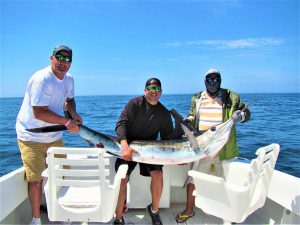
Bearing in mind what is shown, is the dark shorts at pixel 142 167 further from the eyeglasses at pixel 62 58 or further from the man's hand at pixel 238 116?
the eyeglasses at pixel 62 58

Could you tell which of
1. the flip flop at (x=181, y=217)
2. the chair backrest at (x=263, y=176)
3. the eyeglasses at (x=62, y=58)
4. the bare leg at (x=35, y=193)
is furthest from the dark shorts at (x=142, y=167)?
the eyeglasses at (x=62, y=58)

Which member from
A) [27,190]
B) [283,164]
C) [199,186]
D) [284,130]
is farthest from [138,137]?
[284,130]

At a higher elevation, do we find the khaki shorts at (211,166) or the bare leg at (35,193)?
the khaki shorts at (211,166)

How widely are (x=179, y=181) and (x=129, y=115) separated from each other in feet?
3.55

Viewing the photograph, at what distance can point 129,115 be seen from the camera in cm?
329

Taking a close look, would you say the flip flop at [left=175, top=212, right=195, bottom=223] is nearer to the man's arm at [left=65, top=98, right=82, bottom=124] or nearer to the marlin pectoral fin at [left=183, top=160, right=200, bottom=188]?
the marlin pectoral fin at [left=183, top=160, right=200, bottom=188]

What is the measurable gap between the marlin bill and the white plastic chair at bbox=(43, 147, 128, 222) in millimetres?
543

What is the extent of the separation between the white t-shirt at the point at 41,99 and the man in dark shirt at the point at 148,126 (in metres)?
0.65

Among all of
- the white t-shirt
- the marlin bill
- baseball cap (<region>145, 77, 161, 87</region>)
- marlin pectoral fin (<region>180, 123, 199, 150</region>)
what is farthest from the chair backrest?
the white t-shirt

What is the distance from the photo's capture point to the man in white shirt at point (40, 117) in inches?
113

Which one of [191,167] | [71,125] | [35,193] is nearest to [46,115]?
[71,125]

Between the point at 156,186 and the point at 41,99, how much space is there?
144cm

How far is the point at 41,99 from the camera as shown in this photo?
2.86 metres

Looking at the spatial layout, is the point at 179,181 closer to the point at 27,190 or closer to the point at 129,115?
the point at 129,115
